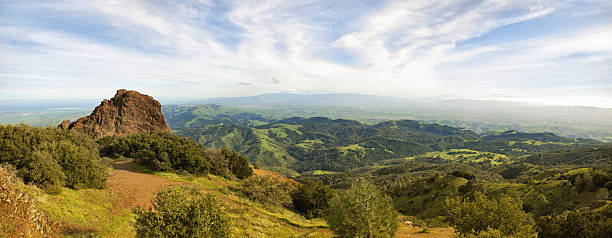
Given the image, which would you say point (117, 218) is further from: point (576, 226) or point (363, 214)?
point (576, 226)

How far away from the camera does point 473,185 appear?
71.4 m

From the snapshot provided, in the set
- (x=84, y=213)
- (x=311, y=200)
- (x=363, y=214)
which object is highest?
(x=84, y=213)

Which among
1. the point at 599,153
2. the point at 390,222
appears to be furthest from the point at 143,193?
the point at 599,153

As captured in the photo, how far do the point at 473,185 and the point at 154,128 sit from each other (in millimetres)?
110511

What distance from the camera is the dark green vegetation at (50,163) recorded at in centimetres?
2020

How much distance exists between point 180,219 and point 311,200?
30127 mm

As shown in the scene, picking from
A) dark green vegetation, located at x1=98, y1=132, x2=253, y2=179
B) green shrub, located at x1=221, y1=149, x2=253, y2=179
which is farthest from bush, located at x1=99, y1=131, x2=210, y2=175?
green shrub, located at x1=221, y1=149, x2=253, y2=179

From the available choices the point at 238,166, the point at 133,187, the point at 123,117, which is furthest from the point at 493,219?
the point at 123,117

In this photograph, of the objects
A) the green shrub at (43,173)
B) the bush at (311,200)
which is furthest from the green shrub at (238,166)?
the green shrub at (43,173)

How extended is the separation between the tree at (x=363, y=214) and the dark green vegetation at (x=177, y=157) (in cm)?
3172

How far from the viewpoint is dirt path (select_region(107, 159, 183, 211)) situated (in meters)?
24.0

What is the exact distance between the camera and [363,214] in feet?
64.6

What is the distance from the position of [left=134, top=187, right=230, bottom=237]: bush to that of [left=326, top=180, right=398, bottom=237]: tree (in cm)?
1096

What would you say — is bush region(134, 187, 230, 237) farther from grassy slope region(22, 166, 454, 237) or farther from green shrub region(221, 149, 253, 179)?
green shrub region(221, 149, 253, 179)
